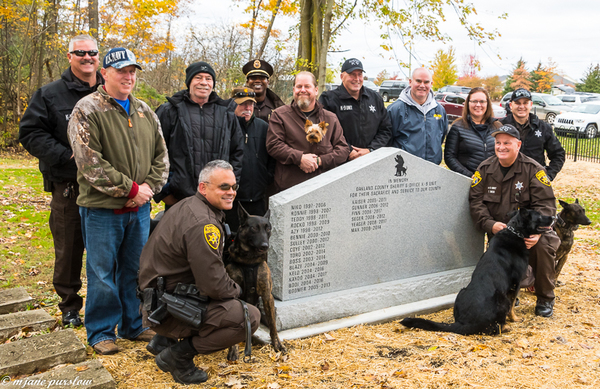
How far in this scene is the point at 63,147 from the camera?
3746 millimetres

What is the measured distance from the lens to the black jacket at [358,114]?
514 cm

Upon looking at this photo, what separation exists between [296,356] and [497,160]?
286 centimetres

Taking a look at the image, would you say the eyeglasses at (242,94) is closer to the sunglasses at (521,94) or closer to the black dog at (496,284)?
the black dog at (496,284)

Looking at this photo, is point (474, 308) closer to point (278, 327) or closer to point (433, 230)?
point (433, 230)

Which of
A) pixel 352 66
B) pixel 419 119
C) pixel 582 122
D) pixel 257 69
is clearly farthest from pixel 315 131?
pixel 582 122

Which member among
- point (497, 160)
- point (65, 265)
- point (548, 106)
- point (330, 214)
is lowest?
point (65, 265)

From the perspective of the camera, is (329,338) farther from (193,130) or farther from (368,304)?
(193,130)

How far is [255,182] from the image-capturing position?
476 centimetres

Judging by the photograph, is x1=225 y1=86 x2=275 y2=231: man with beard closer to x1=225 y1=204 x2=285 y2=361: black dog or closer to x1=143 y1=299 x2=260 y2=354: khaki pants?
x1=225 y1=204 x2=285 y2=361: black dog

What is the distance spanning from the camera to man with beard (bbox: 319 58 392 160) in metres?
5.09

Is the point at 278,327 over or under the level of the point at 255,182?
under

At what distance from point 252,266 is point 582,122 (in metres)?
21.2

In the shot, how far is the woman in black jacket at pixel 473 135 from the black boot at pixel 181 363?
3648 millimetres

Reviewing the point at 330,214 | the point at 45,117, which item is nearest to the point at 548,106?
the point at 330,214
